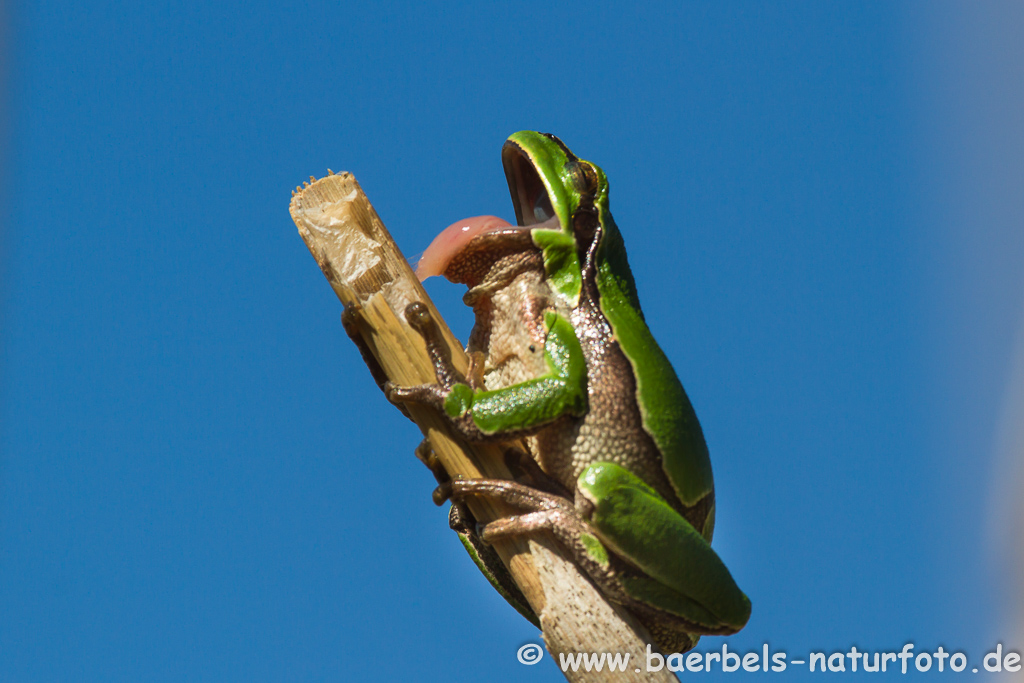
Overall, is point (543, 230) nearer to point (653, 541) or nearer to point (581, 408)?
point (581, 408)

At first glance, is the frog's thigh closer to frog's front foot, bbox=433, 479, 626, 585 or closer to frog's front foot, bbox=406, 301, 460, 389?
frog's front foot, bbox=433, 479, 626, 585

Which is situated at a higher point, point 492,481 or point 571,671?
point 492,481

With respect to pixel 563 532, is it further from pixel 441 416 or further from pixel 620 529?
pixel 441 416

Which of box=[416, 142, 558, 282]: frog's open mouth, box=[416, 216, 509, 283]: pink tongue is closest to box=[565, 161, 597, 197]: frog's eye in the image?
box=[416, 142, 558, 282]: frog's open mouth

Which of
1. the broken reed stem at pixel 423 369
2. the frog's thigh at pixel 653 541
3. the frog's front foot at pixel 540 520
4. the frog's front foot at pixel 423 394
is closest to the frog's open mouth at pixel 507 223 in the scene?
the broken reed stem at pixel 423 369

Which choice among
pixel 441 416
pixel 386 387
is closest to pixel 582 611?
pixel 441 416
